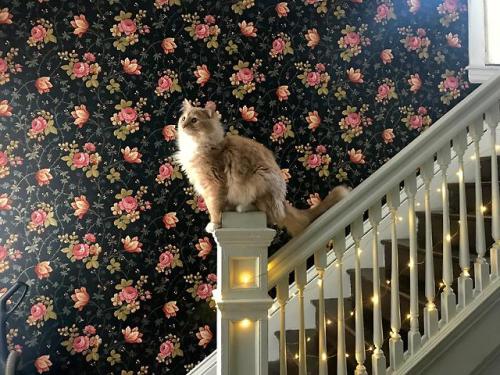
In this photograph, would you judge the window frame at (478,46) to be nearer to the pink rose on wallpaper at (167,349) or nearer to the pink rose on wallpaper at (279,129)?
the pink rose on wallpaper at (279,129)

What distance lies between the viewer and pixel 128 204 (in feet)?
8.30

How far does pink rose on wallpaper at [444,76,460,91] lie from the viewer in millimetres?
2932

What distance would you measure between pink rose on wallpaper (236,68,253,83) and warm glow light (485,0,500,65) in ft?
5.37

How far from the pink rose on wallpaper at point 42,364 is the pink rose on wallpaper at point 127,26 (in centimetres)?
181

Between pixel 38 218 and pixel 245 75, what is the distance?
1.40m

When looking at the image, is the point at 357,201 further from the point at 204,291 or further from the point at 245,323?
the point at 204,291

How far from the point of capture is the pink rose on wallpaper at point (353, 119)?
2.80 m

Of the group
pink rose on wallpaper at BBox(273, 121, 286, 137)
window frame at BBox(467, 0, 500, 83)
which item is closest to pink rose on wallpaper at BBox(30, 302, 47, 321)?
pink rose on wallpaper at BBox(273, 121, 286, 137)

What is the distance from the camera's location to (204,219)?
258 cm

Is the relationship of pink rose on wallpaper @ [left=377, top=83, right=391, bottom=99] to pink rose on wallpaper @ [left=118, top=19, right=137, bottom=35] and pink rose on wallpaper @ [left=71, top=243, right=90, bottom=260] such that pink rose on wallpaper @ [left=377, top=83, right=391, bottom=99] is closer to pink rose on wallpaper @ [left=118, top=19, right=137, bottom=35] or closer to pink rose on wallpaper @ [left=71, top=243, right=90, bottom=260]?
pink rose on wallpaper @ [left=118, top=19, right=137, bottom=35]

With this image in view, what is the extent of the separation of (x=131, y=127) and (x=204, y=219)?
66 centimetres

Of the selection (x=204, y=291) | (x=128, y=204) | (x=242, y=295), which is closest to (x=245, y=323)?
(x=242, y=295)

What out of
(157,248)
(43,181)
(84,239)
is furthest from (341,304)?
(43,181)

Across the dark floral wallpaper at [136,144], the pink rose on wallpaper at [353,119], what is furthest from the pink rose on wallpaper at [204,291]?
the pink rose on wallpaper at [353,119]
